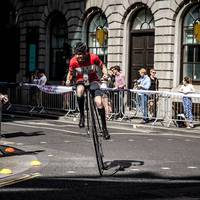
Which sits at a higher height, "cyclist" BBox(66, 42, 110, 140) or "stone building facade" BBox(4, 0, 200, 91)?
"stone building facade" BBox(4, 0, 200, 91)

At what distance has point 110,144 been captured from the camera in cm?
1477

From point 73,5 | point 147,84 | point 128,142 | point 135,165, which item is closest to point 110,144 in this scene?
point 128,142

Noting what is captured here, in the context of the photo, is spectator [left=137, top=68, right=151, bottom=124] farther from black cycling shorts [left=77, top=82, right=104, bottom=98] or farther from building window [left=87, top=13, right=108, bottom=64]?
black cycling shorts [left=77, top=82, right=104, bottom=98]

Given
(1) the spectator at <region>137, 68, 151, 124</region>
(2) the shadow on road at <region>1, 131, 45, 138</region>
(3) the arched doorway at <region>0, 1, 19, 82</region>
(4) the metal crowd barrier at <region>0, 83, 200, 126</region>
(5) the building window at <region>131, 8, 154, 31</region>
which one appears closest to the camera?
(2) the shadow on road at <region>1, 131, 45, 138</region>

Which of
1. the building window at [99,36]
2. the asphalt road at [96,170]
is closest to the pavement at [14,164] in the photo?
the asphalt road at [96,170]

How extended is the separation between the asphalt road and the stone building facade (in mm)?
8164

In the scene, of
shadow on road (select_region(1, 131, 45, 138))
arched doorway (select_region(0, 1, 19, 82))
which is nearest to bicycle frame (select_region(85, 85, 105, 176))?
shadow on road (select_region(1, 131, 45, 138))

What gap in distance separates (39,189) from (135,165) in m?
2.88

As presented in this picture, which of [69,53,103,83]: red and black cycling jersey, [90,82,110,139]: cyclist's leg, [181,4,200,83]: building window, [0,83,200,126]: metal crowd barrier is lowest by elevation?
[0,83,200,126]: metal crowd barrier

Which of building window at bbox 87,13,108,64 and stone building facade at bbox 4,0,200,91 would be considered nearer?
stone building facade at bbox 4,0,200,91

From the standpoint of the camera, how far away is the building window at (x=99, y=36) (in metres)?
28.5

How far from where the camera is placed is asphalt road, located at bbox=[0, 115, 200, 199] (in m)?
8.45

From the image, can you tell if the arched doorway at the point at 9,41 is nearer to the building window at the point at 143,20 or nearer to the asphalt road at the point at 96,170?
the building window at the point at 143,20

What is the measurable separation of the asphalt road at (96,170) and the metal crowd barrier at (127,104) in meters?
3.36
